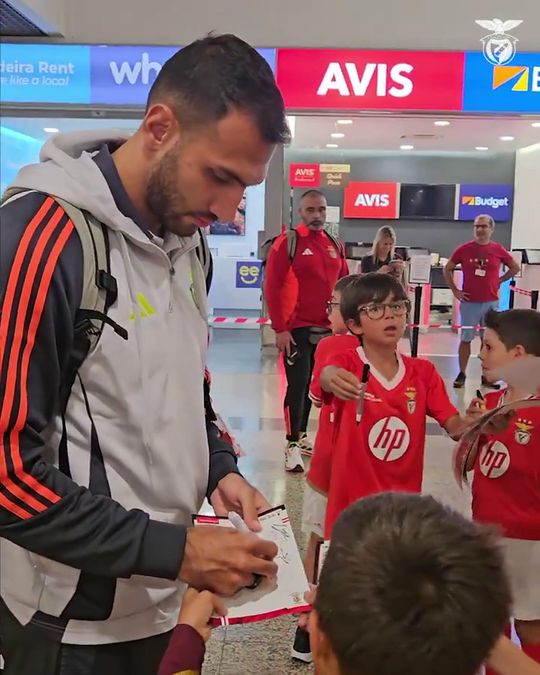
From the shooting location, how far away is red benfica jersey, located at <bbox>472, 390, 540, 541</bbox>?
6.71 ft

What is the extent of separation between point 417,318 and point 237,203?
24.2 feet

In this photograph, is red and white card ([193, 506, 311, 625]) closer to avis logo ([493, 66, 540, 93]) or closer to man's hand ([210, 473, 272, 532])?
man's hand ([210, 473, 272, 532])

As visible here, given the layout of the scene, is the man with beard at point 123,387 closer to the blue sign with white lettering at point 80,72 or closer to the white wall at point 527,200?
the blue sign with white lettering at point 80,72

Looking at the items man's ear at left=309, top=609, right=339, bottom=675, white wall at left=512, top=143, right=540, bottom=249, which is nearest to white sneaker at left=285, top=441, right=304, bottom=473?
man's ear at left=309, top=609, right=339, bottom=675

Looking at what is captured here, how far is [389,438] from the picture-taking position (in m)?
2.27

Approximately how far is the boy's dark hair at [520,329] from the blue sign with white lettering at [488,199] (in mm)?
13520

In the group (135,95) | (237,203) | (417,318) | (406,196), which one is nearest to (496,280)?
(417,318)

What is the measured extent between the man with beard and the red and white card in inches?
1.5

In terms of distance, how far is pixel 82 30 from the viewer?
5238 mm

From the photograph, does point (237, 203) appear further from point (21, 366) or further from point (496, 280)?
point (496, 280)

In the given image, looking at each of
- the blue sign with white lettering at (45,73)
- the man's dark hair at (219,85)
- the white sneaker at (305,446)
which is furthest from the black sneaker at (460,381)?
the man's dark hair at (219,85)

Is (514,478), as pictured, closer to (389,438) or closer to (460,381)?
(389,438)

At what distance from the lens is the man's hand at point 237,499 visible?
1276mm

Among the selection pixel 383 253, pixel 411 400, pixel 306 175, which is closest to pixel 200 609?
pixel 411 400
